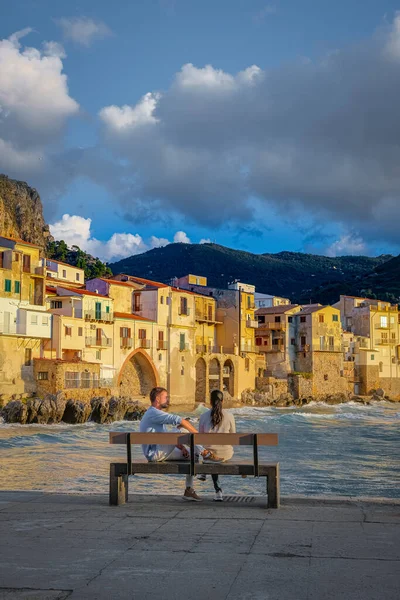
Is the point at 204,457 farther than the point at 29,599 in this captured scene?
→ Yes

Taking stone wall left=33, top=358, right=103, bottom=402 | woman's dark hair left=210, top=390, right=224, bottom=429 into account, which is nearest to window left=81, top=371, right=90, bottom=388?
stone wall left=33, top=358, right=103, bottom=402

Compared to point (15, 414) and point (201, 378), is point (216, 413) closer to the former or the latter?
point (15, 414)

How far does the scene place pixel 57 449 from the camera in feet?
98.3

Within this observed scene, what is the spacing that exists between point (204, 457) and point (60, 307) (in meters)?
49.1

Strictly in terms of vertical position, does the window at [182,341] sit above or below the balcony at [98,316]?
below

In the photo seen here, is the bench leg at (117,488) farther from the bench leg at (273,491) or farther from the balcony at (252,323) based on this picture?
the balcony at (252,323)

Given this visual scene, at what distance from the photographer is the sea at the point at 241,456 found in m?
16.6

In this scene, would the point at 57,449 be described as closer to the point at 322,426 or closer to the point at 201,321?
the point at 322,426

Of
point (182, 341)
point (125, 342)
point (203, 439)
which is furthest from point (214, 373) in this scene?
point (203, 439)

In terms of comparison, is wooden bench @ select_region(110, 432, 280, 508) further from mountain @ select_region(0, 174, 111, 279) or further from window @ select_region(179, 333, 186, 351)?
mountain @ select_region(0, 174, 111, 279)

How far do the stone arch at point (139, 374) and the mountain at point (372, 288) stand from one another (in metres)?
79.3

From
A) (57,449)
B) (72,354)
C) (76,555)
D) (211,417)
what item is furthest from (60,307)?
(76,555)

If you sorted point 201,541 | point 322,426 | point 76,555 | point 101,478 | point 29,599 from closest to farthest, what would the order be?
point 29,599 → point 76,555 → point 201,541 → point 101,478 → point 322,426

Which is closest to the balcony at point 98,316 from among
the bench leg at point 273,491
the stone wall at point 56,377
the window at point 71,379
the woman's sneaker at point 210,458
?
the stone wall at point 56,377
